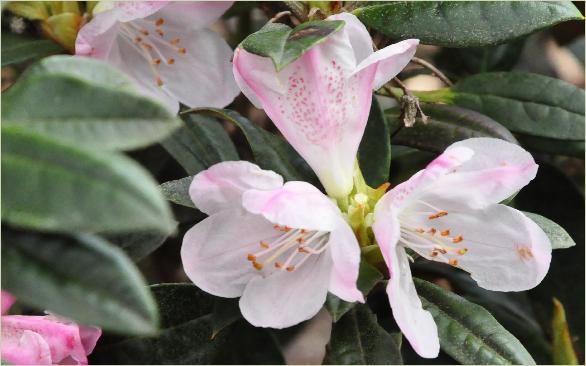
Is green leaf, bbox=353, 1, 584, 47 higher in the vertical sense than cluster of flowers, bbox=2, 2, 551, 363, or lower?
higher

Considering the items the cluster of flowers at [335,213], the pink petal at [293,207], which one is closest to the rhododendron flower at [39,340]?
Result: the cluster of flowers at [335,213]

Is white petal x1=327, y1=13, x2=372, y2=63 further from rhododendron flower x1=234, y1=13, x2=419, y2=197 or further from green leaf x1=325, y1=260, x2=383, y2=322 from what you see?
green leaf x1=325, y1=260, x2=383, y2=322

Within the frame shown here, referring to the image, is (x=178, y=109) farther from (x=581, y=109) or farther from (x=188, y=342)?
(x=581, y=109)

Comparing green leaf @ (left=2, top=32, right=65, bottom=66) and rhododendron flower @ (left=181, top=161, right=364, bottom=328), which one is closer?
rhododendron flower @ (left=181, top=161, right=364, bottom=328)

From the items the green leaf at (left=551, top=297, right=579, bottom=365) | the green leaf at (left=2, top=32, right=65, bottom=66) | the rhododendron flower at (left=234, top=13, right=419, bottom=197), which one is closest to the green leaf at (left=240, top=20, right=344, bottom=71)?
the rhododendron flower at (left=234, top=13, right=419, bottom=197)

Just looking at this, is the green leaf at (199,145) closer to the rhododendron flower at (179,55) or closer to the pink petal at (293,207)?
the rhododendron flower at (179,55)

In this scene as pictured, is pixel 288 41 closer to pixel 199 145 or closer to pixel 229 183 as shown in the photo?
pixel 229 183

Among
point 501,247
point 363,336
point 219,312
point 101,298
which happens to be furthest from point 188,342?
point 101,298
